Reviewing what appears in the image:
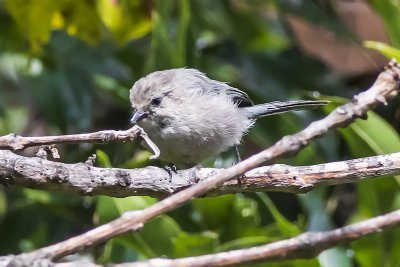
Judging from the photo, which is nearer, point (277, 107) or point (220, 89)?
point (277, 107)

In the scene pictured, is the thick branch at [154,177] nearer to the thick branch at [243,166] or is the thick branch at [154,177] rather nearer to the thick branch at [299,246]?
the thick branch at [243,166]

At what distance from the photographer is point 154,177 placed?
1.98 metres

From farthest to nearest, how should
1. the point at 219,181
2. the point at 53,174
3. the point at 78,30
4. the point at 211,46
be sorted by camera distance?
the point at 211,46, the point at 78,30, the point at 53,174, the point at 219,181

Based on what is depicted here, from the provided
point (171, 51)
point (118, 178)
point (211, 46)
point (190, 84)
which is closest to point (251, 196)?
point (190, 84)

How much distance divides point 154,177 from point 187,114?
1.10 metres

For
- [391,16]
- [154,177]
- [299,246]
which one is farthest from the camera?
[391,16]

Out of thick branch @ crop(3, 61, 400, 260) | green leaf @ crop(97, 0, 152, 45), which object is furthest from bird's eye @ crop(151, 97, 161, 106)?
thick branch @ crop(3, 61, 400, 260)

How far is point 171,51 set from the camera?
3.24 metres

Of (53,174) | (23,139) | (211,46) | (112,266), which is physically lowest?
(112,266)

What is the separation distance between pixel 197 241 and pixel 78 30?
4.46ft

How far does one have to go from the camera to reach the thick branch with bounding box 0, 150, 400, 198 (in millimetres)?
1801

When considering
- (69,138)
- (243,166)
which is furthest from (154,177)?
(243,166)

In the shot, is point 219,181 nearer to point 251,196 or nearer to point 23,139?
point 23,139

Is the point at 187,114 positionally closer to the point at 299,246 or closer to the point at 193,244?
the point at 193,244
